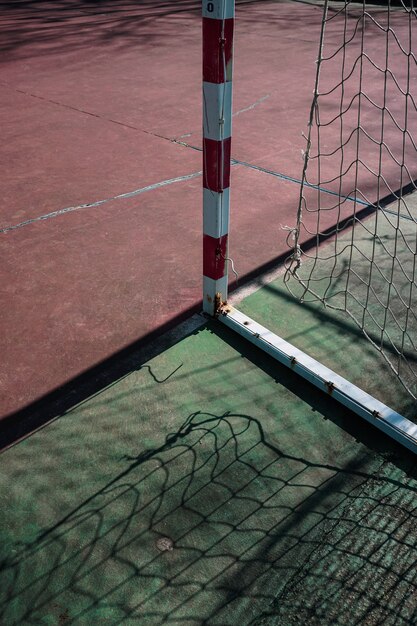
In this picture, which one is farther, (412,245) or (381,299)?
(412,245)

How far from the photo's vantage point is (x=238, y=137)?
5.46 metres

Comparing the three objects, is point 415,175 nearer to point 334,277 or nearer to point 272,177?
point 272,177

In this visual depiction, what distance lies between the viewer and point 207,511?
2166 millimetres

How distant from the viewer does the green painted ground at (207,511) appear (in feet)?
6.18

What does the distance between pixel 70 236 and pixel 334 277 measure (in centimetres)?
173

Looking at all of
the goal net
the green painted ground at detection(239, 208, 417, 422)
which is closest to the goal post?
the green painted ground at detection(239, 208, 417, 422)

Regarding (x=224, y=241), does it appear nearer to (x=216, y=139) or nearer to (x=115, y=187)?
(x=216, y=139)

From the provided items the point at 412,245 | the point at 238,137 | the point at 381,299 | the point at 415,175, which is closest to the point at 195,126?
the point at 238,137

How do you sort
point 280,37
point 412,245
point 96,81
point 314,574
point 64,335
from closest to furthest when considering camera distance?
point 314,574 → point 64,335 → point 412,245 → point 96,81 → point 280,37

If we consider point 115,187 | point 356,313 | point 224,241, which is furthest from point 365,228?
point 115,187

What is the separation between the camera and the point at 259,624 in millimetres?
1822

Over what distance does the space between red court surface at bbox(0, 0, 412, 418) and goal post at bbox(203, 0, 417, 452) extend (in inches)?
12.6

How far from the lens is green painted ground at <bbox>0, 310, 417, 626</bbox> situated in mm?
1884

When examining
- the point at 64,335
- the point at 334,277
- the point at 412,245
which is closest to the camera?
the point at 64,335
